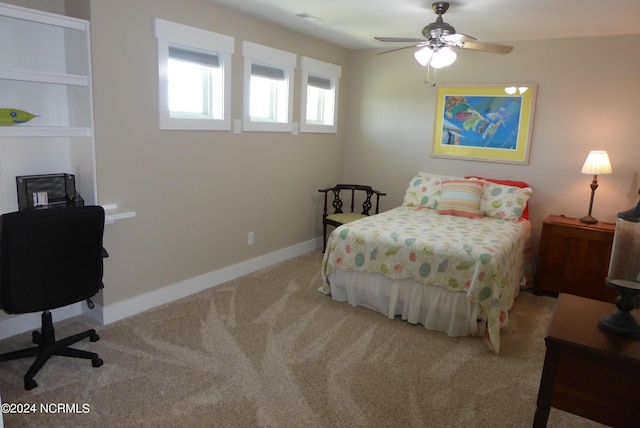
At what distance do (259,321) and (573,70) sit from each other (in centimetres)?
366

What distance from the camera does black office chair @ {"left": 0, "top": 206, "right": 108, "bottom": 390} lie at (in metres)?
2.21

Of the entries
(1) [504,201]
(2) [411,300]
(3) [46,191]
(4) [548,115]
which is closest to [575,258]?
(1) [504,201]

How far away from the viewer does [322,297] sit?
12.6 feet

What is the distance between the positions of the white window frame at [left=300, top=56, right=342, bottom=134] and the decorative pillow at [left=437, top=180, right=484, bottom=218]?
5.19 ft

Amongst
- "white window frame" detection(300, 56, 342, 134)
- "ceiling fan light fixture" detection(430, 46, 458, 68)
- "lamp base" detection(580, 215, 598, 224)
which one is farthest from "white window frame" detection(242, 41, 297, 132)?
"lamp base" detection(580, 215, 598, 224)

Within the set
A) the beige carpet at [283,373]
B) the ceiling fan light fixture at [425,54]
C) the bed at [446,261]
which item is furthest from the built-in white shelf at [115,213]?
the ceiling fan light fixture at [425,54]

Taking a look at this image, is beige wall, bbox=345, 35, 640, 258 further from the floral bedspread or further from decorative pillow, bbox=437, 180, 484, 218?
the floral bedspread

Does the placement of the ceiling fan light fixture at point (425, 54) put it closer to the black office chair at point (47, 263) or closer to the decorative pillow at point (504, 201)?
the decorative pillow at point (504, 201)

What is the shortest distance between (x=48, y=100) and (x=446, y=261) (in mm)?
2922

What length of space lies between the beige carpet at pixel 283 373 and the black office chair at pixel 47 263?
20 centimetres

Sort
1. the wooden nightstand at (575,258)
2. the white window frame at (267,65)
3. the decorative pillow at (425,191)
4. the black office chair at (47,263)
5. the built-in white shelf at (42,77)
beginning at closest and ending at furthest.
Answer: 1. the black office chair at (47,263)
2. the built-in white shelf at (42,77)
3. the wooden nightstand at (575,258)
4. the white window frame at (267,65)
5. the decorative pillow at (425,191)

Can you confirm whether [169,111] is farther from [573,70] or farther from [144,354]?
[573,70]

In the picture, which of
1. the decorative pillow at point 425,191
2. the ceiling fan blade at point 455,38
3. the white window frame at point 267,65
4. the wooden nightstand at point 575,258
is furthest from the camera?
the decorative pillow at point 425,191

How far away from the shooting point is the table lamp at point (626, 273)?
1711mm
